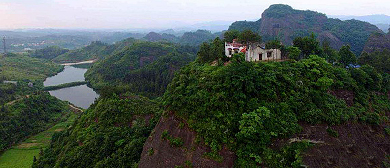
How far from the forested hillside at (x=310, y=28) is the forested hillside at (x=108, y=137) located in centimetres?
7105

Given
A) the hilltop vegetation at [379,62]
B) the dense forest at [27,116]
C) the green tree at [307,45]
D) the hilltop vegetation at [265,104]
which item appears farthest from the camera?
the dense forest at [27,116]

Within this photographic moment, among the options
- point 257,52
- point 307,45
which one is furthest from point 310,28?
point 257,52

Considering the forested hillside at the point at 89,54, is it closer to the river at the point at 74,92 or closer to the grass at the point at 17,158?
the river at the point at 74,92

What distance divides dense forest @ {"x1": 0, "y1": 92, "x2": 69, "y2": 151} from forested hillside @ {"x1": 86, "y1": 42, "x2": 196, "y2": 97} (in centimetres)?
1139

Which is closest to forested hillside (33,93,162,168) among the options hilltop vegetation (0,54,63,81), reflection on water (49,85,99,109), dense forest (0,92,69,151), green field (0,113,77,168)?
green field (0,113,77,168)

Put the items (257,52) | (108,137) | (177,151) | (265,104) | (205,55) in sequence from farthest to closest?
(205,55) → (257,52) → (108,137) → (265,104) → (177,151)

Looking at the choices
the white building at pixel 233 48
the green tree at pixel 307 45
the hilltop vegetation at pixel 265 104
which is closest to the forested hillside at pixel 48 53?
the white building at pixel 233 48

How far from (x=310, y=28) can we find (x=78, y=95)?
287 feet

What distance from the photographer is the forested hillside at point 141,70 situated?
52.9 metres

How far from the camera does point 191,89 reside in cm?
1788

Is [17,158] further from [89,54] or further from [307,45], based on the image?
[89,54]

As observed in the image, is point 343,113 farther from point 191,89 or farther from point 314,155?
point 191,89

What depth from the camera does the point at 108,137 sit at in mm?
20203

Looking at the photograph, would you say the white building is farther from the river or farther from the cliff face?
the river
